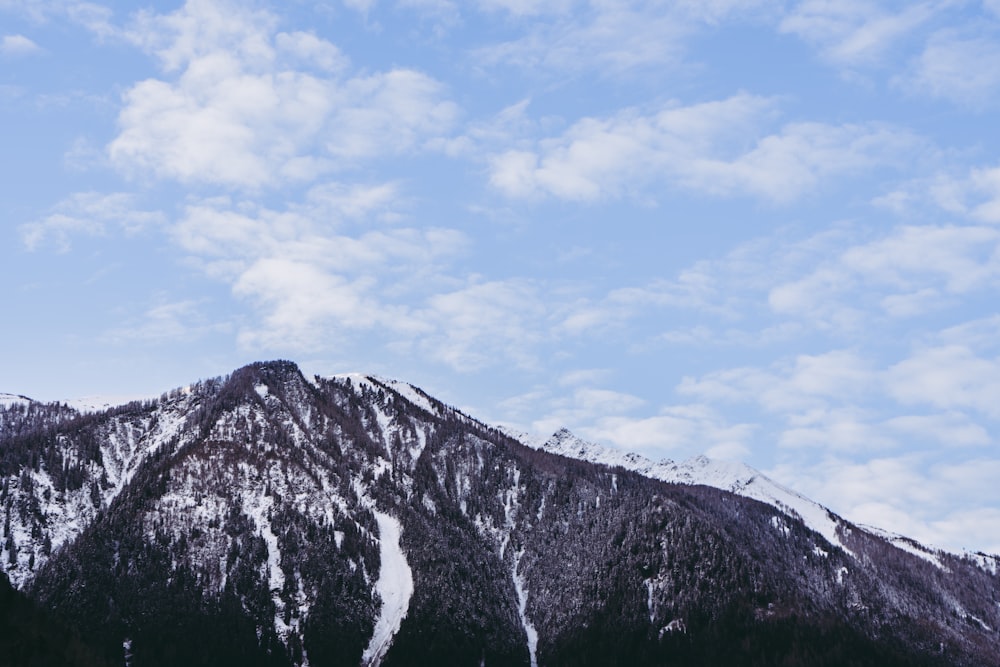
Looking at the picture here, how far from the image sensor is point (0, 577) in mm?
118688

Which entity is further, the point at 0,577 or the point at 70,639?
the point at 70,639

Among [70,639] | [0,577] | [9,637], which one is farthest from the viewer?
[70,639]

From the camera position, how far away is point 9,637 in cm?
11138

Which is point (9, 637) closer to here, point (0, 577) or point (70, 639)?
point (0, 577)

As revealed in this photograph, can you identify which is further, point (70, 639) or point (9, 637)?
point (70, 639)

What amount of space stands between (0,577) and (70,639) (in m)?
21.8

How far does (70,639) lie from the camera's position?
13612 cm

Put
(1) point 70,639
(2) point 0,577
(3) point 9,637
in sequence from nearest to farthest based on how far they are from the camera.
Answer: (3) point 9,637 < (2) point 0,577 < (1) point 70,639

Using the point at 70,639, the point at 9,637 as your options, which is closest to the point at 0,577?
the point at 9,637

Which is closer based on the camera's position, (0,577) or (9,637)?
(9,637)

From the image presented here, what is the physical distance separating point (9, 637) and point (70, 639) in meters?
26.3

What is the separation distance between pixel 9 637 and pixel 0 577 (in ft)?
33.1
